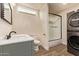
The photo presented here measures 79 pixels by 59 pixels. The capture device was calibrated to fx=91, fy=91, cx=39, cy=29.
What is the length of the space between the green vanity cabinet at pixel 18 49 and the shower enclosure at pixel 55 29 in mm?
305

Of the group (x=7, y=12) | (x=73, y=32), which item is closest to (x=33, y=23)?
(x=7, y=12)

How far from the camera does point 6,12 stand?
51.3 inches

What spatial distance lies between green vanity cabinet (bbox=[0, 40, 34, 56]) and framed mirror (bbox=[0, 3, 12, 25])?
34 cm

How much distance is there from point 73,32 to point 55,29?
0.88ft

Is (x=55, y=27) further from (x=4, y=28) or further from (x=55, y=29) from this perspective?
(x=4, y=28)

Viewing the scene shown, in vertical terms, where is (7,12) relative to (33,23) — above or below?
above

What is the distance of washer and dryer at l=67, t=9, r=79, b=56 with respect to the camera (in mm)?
1302

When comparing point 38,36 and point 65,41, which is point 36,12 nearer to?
point 38,36

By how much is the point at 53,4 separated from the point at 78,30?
0.51 meters

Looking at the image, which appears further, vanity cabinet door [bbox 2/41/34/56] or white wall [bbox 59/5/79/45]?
white wall [bbox 59/5/79/45]

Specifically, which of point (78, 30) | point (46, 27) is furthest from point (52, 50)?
point (78, 30)

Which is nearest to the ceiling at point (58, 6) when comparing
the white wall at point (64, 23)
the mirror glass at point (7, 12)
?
the white wall at point (64, 23)

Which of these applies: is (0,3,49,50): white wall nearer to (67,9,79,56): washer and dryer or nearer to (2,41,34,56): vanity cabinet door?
(2,41,34,56): vanity cabinet door

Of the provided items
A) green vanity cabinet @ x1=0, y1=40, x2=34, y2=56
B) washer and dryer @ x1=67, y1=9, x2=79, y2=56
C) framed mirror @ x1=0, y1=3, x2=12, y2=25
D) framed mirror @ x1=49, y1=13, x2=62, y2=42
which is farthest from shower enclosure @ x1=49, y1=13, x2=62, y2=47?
framed mirror @ x1=0, y1=3, x2=12, y2=25
